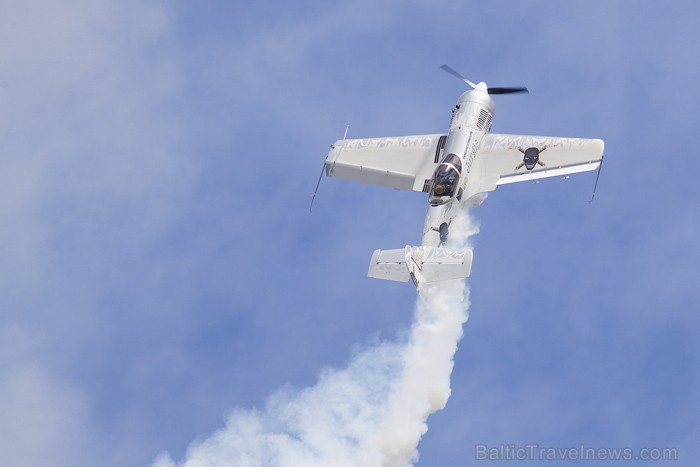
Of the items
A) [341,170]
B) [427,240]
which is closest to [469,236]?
[427,240]

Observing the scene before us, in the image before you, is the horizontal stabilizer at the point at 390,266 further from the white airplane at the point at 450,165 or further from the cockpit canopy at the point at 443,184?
the cockpit canopy at the point at 443,184

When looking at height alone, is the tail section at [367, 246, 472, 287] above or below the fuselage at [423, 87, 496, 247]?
below

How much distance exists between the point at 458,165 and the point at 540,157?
410 centimetres

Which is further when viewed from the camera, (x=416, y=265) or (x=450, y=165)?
(x=450, y=165)

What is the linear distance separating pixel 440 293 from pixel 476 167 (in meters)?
6.29

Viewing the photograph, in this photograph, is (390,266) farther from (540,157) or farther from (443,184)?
(540,157)

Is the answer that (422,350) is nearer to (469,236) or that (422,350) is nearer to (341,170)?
(469,236)

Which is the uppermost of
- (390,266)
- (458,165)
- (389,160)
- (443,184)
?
(389,160)

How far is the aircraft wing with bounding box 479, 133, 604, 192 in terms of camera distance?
63125mm

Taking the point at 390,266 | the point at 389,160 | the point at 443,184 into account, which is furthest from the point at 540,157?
the point at 390,266

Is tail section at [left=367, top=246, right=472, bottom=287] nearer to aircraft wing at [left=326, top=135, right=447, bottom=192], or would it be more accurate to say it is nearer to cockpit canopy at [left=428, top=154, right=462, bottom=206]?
cockpit canopy at [left=428, top=154, right=462, bottom=206]

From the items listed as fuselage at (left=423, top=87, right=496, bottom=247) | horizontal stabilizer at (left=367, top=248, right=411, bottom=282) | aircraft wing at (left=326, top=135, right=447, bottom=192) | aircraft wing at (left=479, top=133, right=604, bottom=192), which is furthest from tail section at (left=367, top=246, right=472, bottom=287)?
aircraft wing at (left=326, top=135, right=447, bottom=192)

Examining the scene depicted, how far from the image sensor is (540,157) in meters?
63.8

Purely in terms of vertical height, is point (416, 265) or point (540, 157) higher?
point (540, 157)
